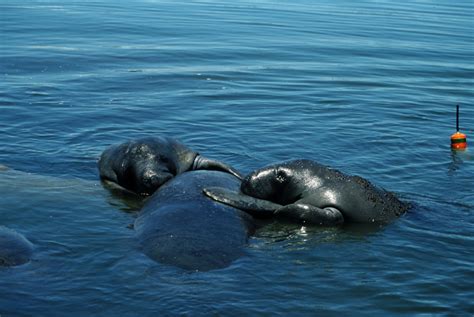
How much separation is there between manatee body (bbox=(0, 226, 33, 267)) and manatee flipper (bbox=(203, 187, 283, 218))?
92.9 inches

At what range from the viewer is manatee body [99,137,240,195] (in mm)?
11906

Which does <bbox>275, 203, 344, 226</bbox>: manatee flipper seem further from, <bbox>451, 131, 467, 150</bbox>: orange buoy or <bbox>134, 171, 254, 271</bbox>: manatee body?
<bbox>451, 131, 467, 150</bbox>: orange buoy

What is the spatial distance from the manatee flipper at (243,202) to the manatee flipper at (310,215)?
19 cm

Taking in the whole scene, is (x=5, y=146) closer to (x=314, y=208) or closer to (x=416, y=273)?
(x=314, y=208)

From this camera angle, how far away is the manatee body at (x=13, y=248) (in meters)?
8.70

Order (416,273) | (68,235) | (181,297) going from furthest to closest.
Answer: (68,235)
(416,273)
(181,297)

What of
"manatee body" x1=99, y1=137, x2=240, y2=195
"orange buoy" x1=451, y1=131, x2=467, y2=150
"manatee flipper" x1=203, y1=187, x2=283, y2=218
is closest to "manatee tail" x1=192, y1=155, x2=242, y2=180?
"manatee body" x1=99, y1=137, x2=240, y2=195

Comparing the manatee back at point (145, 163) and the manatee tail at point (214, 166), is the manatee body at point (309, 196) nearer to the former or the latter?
the manatee tail at point (214, 166)

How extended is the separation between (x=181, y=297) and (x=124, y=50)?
1998cm

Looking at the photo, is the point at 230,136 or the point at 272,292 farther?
the point at 230,136

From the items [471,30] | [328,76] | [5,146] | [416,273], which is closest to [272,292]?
[416,273]

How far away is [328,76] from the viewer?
23625mm

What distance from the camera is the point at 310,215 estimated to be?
1058 centimetres

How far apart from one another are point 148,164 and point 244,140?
4.01 metres
